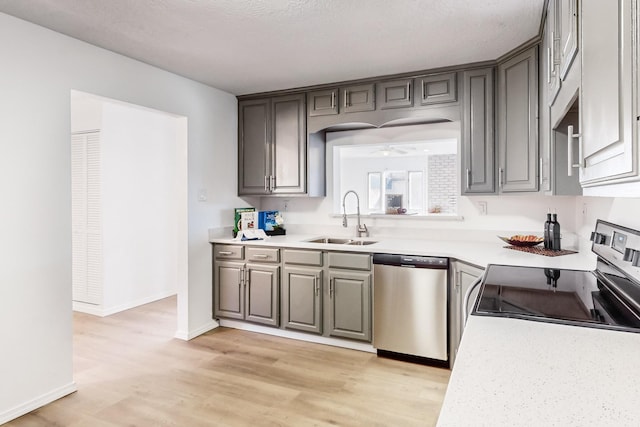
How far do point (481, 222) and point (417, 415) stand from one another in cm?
177

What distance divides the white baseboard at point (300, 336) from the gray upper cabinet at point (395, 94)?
2.04 meters

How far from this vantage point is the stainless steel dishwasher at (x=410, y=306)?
2.92m

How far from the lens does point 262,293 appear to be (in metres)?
3.66

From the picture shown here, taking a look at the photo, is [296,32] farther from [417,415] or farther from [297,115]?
[417,415]

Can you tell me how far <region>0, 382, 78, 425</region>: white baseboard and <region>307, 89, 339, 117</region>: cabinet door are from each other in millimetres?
2866

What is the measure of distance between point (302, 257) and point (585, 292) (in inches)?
88.6

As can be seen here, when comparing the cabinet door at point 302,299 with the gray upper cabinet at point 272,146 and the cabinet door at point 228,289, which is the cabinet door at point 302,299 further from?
the gray upper cabinet at point 272,146

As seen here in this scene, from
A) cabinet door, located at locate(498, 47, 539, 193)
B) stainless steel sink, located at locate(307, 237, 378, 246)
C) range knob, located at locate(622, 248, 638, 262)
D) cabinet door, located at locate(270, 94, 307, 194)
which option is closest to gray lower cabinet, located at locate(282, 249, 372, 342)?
stainless steel sink, located at locate(307, 237, 378, 246)

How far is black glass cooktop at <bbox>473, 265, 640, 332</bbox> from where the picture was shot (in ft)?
4.02

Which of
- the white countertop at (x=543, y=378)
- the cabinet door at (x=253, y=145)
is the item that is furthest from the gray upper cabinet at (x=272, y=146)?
the white countertop at (x=543, y=378)

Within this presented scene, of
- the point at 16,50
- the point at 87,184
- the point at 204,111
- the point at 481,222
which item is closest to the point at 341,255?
the point at 481,222

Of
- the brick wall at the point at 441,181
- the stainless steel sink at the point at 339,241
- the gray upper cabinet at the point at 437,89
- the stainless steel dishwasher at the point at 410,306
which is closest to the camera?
the stainless steel dishwasher at the point at 410,306

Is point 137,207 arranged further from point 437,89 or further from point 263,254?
point 437,89

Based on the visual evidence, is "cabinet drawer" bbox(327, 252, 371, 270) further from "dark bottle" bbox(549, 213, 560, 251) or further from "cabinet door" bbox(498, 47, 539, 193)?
"dark bottle" bbox(549, 213, 560, 251)
